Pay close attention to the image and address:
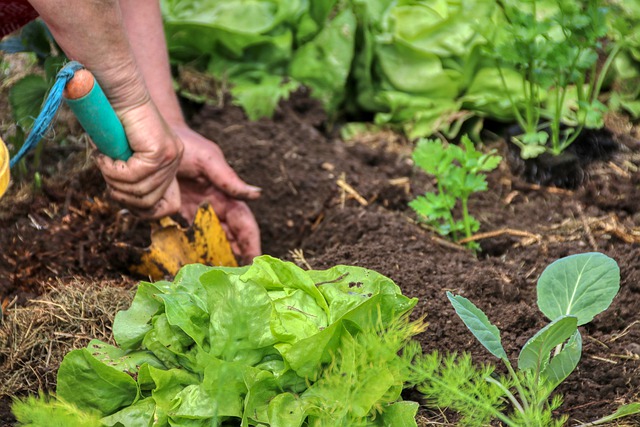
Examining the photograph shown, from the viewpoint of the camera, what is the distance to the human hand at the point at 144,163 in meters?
2.03

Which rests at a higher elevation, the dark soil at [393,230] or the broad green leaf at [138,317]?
the broad green leaf at [138,317]

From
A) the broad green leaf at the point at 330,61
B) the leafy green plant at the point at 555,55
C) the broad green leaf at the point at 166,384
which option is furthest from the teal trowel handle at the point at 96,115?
the broad green leaf at the point at 330,61

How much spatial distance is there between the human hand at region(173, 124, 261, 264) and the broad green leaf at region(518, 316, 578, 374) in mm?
1122

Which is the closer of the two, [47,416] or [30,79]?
[47,416]

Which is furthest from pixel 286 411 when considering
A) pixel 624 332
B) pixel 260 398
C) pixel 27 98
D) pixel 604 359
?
pixel 27 98

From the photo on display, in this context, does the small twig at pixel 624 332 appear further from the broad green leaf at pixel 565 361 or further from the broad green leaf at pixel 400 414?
the broad green leaf at pixel 400 414

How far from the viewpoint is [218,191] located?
253 cm

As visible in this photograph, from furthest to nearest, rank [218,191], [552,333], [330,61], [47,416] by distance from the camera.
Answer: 1. [330,61]
2. [218,191]
3. [552,333]
4. [47,416]

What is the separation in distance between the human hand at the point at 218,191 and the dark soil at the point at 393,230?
0.35ft

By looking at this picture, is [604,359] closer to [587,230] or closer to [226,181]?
[587,230]

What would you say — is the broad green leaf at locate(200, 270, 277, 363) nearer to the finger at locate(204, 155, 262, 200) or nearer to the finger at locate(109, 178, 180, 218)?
the finger at locate(109, 178, 180, 218)

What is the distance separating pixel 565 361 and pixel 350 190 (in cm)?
128

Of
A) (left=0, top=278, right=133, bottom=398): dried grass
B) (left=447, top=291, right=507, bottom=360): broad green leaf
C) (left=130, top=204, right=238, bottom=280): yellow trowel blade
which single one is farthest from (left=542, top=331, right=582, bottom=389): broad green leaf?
(left=130, top=204, right=238, bottom=280): yellow trowel blade

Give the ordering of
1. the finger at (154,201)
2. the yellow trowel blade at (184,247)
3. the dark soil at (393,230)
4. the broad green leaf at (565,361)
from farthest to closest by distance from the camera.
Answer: the yellow trowel blade at (184,247) → the finger at (154,201) → the dark soil at (393,230) → the broad green leaf at (565,361)
